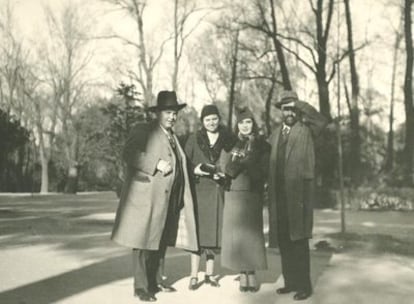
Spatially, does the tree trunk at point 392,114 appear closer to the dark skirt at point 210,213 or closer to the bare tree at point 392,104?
the bare tree at point 392,104

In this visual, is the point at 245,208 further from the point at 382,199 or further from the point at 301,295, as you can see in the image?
the point at 382,199

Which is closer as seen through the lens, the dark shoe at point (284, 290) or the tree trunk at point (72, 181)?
the dark shoe at point (284, 290)

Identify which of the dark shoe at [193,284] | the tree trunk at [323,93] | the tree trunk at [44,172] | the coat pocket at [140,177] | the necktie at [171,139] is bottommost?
the dark shoe at [193,284]

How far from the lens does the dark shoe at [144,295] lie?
5.89 meters

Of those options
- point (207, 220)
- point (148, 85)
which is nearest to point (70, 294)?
point (207, 220)

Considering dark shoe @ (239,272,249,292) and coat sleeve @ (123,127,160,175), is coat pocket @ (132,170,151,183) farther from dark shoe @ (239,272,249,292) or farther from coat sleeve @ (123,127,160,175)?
dark shoe @ (239,272,249,292)

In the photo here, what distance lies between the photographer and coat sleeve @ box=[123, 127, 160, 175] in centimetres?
620

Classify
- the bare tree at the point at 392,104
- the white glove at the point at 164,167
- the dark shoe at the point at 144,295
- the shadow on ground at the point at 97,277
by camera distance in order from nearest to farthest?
1. the dark shoe at the point at 144,295
2. the shadow on ground at the point at 97,277
3. the white glove at the point at 164,167
4. the bare tree at the point at 392,104

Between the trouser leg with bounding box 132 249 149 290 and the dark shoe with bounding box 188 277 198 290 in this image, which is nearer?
the trouser leg with bounding box 132 249 149 290

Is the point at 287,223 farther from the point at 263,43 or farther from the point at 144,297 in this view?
the point at 263,43

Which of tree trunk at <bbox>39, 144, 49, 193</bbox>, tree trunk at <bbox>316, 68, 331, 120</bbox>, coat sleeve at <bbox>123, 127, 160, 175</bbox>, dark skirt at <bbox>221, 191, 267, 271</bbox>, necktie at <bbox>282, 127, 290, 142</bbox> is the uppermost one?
tree trunk at <bbox>316, 68, 331, 120</bbox>

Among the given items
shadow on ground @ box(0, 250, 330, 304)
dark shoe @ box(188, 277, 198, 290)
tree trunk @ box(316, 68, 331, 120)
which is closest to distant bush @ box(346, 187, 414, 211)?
tree trunk @ box(316, 68, 331, 120)

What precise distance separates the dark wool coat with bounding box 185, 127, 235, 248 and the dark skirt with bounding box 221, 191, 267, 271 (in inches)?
8.0

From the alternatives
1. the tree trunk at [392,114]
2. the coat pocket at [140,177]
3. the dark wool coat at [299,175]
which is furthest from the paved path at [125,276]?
the tree trunk at [392,114]
